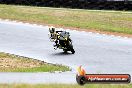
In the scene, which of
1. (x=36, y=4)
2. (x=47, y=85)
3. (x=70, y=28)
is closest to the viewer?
(x=47, y=85)

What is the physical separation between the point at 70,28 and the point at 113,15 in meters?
8.14

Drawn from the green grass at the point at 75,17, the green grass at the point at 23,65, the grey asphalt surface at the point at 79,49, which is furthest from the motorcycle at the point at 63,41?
the green grass at the point at 75,17

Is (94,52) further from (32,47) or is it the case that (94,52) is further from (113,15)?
(113,15)

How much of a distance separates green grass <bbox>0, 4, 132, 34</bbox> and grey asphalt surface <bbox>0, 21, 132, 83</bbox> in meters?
3.21

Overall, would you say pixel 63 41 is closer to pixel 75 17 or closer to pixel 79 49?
pixel 79 49

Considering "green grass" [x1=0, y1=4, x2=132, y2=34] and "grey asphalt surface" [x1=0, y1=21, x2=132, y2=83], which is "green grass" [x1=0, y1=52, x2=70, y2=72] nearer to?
"grey asphalt surface" [x1=0, y1=21, x2=132, y2=83]

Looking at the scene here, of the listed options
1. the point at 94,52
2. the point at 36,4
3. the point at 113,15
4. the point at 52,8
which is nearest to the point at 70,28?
the point at 113,15

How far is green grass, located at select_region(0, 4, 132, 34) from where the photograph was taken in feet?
115

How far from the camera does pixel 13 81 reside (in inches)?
568

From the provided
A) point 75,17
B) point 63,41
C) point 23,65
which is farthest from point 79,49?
point 75,17

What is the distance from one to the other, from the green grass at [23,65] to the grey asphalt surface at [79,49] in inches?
29.0

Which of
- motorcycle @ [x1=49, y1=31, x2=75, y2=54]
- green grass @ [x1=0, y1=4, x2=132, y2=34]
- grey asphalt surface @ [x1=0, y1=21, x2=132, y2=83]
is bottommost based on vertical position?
green grass @ [x1=0, y1=4, x2=132, y2=34]

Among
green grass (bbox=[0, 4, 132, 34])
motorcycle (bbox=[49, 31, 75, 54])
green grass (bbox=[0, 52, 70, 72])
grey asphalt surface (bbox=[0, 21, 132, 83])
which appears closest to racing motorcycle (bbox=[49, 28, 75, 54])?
motorcycle (bbox=[49, 31, 75, 54])

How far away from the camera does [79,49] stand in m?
24.5
